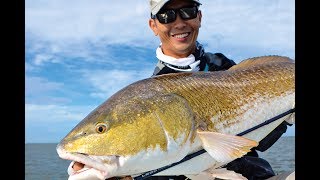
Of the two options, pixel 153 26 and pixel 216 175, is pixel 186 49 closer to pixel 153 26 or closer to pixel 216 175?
pixel 153 26

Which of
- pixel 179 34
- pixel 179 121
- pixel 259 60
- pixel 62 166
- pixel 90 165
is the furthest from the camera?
pixel 62 166

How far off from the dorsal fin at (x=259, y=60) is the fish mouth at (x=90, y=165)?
1.54 meters

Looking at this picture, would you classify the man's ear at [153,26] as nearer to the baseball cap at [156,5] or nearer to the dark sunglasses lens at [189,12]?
the baseball cap at [156,5]

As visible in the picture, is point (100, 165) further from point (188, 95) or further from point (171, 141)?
point (188, 95)

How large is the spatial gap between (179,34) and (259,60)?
3.92ft

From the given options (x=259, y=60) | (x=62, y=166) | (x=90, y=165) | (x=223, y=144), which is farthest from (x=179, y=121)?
(x=62, y=166)

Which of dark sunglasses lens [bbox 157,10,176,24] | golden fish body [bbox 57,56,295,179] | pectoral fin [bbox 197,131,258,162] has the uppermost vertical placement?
dark sunglasses lens [bbox 157,10,176,24]

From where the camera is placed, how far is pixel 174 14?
4.84m

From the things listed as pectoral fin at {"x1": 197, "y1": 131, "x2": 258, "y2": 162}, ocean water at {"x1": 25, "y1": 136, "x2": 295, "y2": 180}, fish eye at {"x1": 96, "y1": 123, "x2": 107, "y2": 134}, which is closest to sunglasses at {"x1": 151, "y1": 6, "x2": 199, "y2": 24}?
pectoral fin at {"x1": 197, "y1": 131, "x2": 258, "y2": 162}

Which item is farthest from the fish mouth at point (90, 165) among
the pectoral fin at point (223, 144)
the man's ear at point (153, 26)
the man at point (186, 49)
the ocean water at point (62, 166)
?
the ocean water at point (62, 166)

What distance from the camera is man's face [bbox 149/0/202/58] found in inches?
194

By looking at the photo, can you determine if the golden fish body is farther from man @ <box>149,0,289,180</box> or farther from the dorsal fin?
man @ <box>149,0,289,180</box>
